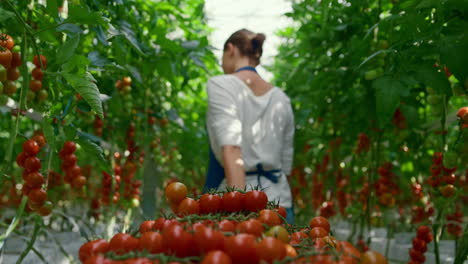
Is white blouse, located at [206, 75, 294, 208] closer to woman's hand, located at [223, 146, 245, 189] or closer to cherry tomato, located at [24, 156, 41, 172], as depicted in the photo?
woman's hand, located at [223, 146, 245, 189]

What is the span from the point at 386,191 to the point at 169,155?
1.66 m

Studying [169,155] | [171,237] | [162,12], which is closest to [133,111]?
[162,12]

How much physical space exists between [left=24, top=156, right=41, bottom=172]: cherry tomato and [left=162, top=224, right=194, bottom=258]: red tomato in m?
0.63

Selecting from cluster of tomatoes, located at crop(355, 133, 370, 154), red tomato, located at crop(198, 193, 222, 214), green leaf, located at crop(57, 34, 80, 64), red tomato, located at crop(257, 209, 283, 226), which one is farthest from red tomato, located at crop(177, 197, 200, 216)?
cluster of tomatoes, located at crop(355, 133, 370, 154)

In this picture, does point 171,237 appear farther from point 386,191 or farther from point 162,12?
point 386,191

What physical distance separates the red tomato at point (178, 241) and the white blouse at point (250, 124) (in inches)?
38.3

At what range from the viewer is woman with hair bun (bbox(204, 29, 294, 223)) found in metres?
1.59

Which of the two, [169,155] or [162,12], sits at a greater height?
[162,12]

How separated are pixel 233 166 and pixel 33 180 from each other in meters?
0.70

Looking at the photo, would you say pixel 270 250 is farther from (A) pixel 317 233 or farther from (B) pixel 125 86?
(B) pixel 125 86

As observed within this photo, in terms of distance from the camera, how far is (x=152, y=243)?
591 millimetres

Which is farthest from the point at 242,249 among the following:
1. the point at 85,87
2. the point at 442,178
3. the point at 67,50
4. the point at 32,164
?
the point at 442,178

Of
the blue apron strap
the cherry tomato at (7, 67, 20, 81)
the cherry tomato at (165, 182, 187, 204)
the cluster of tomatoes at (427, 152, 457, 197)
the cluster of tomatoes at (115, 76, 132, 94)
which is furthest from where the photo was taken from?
the cluster of tomatoes at (115, 76, 132, 94)

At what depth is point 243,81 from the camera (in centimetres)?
174
